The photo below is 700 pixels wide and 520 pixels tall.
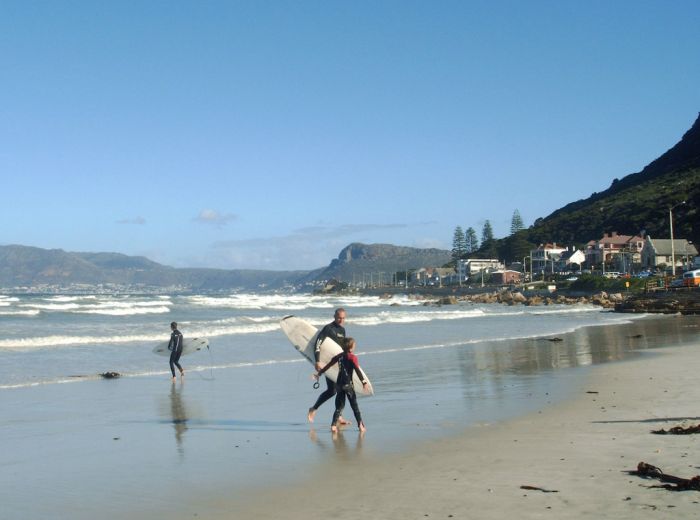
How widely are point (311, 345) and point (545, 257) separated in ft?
417

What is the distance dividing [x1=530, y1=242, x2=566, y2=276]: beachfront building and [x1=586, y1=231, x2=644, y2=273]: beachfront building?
6254 mm

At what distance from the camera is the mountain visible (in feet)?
405

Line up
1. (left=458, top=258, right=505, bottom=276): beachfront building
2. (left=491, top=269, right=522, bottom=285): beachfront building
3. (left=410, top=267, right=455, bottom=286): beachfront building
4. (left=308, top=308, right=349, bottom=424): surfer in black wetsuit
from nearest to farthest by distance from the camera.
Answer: (left=308, top=308, right=349, bottom=424): surfer in black wetsuit < (left=491, top=269, right=522, bottom=285): beachfront building < (left=458, top=258, right=505, bottom=276): beachfront building < (left=410, top=267, right=455, bottom=286): beachfront building

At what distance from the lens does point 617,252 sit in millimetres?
117188

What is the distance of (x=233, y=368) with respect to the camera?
1895 cm

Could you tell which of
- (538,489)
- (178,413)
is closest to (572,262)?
(178,413)

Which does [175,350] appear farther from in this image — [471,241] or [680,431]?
[471,241]

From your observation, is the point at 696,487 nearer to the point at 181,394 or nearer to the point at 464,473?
the point at 464,473

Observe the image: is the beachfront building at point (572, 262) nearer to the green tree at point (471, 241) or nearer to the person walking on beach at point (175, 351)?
the green tree at point (471, 241)

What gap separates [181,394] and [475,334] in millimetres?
19088

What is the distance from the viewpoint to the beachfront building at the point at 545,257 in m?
131

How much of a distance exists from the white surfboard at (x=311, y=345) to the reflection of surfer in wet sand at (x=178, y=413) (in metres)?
1.97

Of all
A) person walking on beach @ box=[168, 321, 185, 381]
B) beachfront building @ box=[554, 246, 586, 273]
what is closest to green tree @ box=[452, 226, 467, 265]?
beachfront building @ box=[554, 246, 586, 273]

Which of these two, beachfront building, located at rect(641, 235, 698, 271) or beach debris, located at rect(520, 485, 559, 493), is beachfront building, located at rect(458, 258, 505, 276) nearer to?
beachfront building, located at rect(641, 235, 698, 271)
